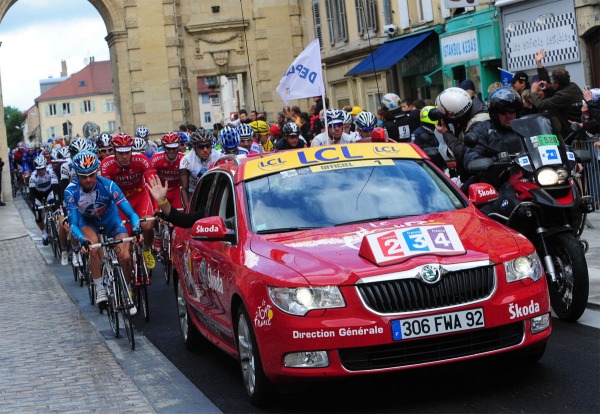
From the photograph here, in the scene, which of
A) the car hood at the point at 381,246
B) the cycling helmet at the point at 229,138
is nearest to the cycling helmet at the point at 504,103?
the car hood at the point at 381,246

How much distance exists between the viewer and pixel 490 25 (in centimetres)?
2852

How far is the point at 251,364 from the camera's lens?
802cm

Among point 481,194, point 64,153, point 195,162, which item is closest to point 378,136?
point 195,162

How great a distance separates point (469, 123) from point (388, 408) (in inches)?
186

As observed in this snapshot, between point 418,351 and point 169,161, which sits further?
point 169,161

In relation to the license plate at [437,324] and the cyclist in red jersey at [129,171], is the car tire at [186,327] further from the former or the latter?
the cyclist in red jersey at [129,171]

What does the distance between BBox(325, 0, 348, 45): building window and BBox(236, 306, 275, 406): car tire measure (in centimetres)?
3402

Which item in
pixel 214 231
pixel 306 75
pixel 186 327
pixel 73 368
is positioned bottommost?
pixel 73 368

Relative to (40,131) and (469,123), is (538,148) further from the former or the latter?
(40,131)

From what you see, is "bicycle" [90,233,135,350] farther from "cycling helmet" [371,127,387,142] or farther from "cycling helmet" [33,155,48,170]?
"cycling helmet" [33,155,48,170]

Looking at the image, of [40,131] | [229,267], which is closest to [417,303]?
[229,267]

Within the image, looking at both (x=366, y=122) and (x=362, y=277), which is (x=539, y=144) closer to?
(x=362, y=277)

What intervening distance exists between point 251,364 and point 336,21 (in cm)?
3553

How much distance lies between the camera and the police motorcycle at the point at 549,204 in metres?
9.77
